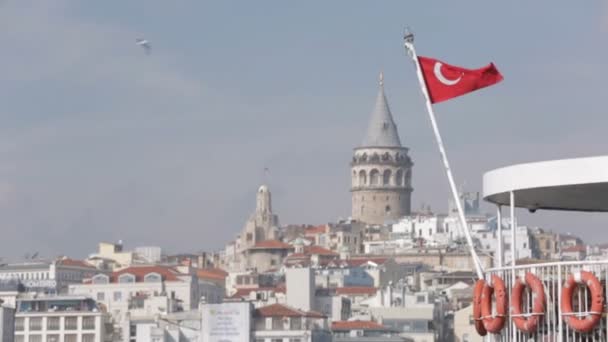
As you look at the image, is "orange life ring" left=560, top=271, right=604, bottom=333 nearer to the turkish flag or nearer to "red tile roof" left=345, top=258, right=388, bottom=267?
the turkish flag

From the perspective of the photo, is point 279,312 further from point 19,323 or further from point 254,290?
point 254,290

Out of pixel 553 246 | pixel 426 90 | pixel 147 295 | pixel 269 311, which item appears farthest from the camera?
pixel 553 246

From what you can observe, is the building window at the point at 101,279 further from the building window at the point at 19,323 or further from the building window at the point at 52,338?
the building window at the point at 52,338

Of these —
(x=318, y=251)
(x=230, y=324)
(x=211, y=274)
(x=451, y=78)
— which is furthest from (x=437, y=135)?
(x=318, y=251)

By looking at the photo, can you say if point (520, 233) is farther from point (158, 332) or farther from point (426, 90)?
point (426, 90)

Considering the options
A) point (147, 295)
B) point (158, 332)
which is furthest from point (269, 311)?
point (147, 295)

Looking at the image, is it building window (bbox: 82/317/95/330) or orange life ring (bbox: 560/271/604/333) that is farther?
building window (bbox: 82/317/95/330)

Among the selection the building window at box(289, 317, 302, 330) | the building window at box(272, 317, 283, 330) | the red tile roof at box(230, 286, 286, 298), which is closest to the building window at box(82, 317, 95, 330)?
the building window at box(272, 317, 283, 330)
